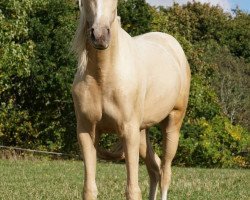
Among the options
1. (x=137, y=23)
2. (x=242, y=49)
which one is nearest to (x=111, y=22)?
(x=137, y=23)

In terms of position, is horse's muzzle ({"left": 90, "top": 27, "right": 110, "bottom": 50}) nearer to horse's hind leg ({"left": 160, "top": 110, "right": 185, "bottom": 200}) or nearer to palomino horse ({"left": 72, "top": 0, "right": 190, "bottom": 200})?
palomino horse ({"left": 72, "top": 0, "right": 190, "bottom": 200})

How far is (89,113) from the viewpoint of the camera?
4.86 metres

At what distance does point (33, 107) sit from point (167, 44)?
1859 centimetres

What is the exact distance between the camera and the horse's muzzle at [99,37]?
4.25 metres

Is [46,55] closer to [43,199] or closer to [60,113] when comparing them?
[60,113]

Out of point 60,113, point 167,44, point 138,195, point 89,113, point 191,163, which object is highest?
point 167,44

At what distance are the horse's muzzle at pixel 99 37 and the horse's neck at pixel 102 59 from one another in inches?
18.8

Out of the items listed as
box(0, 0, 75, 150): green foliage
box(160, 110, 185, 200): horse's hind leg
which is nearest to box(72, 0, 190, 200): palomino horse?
box(160, 110, 185, 200): horse's hind leg

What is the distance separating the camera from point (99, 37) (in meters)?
4.25

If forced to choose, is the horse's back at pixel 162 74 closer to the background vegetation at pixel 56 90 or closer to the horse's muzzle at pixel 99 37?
the horse's muzzle at pixel 99 37

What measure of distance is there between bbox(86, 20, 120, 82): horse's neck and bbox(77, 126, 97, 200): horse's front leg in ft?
1.61

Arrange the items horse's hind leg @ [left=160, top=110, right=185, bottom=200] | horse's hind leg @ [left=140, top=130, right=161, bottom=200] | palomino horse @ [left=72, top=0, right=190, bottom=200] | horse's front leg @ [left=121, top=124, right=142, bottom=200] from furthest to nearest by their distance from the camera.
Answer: horse's hind leg @ [left=160, top=110, right=185, bottom=200] < horse's hind leg @ [left=140, top=130, right=161, bottom=200] < horse's front leg @ [left=121, top=124, right=142, bottom=200] < palomino horse @ [left=72, top=0, right=190, bottom=200]

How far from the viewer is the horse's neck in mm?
4777

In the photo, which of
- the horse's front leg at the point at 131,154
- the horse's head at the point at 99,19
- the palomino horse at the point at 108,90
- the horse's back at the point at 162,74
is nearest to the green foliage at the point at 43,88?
the horse's back at the point at 162,74
